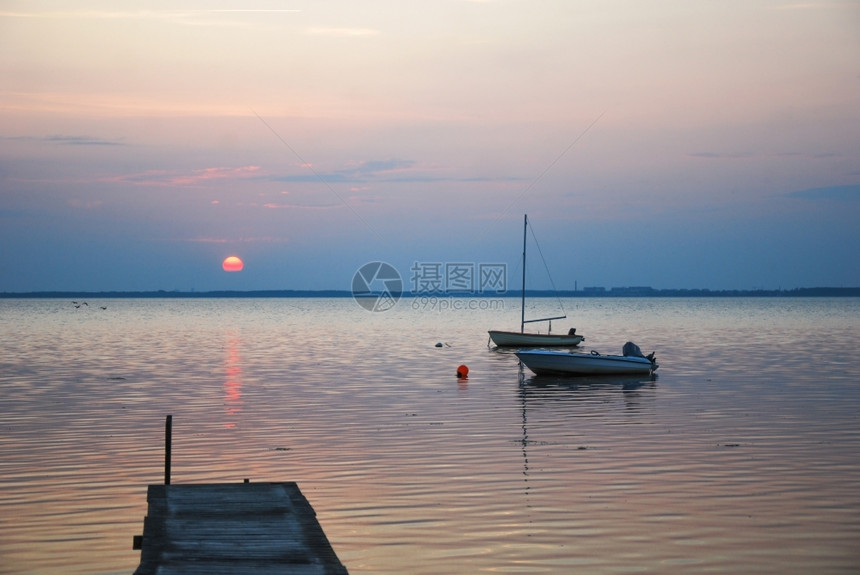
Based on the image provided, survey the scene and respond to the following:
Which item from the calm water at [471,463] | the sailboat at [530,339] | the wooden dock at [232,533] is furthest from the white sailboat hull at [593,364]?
the wooden dock at [232,533]

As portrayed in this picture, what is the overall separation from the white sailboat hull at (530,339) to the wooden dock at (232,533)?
61.6 meters

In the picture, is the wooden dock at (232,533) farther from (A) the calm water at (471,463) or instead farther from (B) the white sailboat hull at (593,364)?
(B) the white sailboat hull at (593,364)

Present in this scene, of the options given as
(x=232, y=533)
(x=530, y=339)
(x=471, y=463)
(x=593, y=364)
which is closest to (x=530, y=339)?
(x=530, y=339)

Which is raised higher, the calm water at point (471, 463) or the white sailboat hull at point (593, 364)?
the white sailboat hull at point (593, 364)

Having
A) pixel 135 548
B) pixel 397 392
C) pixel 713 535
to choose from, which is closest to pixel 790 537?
pixel 713 535

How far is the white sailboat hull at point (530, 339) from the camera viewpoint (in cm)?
8000

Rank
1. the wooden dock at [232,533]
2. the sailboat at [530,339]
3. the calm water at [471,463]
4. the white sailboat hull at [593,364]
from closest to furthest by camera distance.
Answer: the wooden dock at [232,533] → the calm water at [471,463] → the white sailboat hull at [593,364] → the sailboat at [530,339]

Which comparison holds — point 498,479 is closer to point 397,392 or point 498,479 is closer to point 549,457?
point 549,457

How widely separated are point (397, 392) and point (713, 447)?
19.3 metres

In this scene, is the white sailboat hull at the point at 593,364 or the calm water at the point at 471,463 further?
the white sailboat hull at the point at 593,364

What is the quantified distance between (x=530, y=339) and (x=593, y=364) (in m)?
30.1

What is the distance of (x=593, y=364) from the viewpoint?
50.8 m

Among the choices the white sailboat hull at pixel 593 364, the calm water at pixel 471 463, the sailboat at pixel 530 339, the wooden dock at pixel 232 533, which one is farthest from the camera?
the sailboat at pixel 530 339

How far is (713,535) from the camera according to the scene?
17.7m
